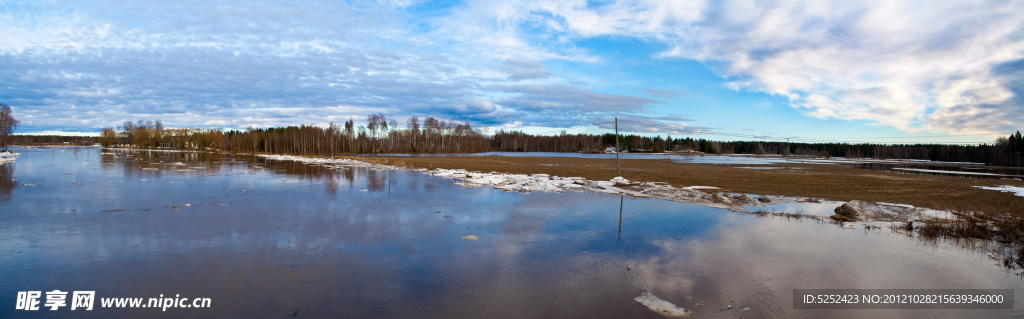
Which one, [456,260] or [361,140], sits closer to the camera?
[456,260]

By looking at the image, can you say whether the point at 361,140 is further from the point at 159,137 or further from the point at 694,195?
the point at 694,195

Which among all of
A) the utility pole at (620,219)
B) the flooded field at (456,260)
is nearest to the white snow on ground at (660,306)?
the flooded field at (456,260)

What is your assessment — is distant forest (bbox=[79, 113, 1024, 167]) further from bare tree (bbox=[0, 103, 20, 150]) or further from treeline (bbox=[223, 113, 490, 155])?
bare tree (bbox=[0, 103, 20, 150])

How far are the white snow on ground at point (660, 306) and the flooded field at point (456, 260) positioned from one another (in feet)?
0.22

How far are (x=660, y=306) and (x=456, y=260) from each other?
382cm

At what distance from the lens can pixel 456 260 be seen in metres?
8.04

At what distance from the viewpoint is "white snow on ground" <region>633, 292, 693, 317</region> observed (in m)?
5.70

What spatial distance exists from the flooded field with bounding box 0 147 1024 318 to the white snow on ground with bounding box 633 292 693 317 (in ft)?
→ 0.22

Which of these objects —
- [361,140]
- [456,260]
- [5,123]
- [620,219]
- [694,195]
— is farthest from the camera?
[361,140]

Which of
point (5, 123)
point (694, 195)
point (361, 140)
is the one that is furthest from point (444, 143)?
point (694, 195)

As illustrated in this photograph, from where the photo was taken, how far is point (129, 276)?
669cm

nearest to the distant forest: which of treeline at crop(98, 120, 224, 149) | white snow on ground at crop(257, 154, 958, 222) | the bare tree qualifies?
treeline at crop(98, 120, 224, 149)

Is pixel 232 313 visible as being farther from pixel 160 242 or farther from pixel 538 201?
pixel 538 201

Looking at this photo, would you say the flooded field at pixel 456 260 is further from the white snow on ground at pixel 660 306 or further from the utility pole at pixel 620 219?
the utility pole at pixel 620 219
